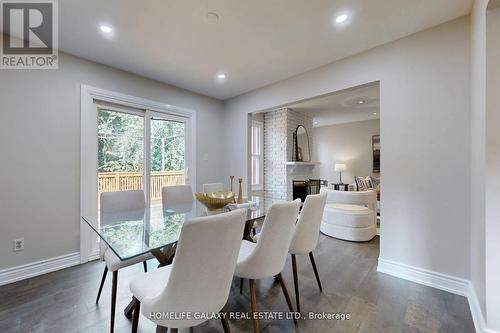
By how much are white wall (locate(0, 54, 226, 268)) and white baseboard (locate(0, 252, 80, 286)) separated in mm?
55

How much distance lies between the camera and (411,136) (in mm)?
2158

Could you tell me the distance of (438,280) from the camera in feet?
6.55

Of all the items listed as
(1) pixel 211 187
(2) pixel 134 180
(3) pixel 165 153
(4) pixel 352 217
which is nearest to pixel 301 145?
(4) pixel 352 217

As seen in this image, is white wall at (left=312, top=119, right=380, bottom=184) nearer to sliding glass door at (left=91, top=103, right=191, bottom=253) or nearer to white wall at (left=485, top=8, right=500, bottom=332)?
sliding glass door at (left=91, top=103, right=191, bottom=253)

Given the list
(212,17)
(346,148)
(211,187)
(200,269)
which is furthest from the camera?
(346,148)

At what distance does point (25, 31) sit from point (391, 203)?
4168 mm

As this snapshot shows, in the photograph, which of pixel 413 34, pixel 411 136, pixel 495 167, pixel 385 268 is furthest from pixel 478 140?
pixel 385 268

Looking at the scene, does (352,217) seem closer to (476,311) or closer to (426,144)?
(426,144)

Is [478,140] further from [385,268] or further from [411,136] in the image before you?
[385,268]

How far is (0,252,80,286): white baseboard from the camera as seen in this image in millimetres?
2107

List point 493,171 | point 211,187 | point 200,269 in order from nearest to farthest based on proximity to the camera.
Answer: point 200,269
point 493,171
point 211,187

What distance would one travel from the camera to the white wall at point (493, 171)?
129 cm

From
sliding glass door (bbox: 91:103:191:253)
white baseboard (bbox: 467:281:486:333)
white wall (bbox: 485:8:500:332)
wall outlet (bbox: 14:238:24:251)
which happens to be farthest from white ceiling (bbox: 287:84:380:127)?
wall outlet (bbox: 14:238:24:251)

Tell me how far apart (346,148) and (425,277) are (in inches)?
209
